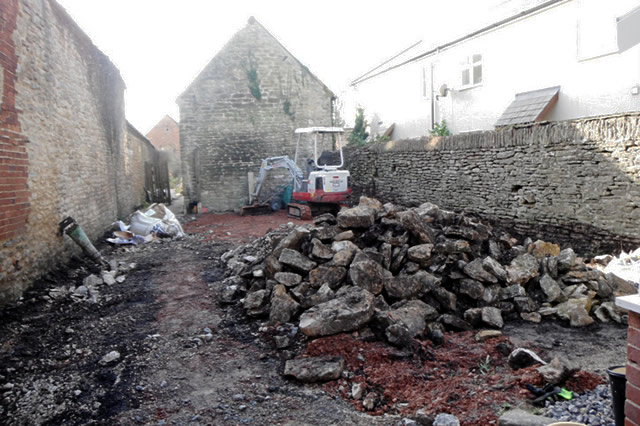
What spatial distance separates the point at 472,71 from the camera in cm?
1540

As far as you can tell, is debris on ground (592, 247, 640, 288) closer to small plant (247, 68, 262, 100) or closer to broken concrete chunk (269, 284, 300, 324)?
broken concrete chunk (269, 284, 300, 324)

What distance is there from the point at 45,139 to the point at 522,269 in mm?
7807

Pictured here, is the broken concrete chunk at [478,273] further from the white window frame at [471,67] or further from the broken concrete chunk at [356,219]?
the white window frame at [471,67]

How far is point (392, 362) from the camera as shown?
4.23m

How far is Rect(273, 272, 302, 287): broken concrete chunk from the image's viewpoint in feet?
18.7

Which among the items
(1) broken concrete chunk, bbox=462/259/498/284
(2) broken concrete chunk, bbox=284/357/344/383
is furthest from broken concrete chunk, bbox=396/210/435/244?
(2) broken concrete chunk, bbox=284/357/344/383

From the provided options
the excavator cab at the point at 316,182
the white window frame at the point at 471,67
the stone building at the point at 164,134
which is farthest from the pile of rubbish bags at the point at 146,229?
the stone building at the point at 164,134

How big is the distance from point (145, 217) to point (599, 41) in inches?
507

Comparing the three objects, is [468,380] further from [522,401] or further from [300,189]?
[300,189]

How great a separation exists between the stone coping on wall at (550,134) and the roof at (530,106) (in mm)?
2499

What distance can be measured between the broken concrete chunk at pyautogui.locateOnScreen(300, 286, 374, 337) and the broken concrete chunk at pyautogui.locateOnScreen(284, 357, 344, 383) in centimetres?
41

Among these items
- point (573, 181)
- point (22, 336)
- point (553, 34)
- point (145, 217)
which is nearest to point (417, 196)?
point (573, 181)

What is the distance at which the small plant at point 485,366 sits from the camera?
4.02 m

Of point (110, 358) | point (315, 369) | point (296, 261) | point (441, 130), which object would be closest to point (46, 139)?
point (110, 358)
